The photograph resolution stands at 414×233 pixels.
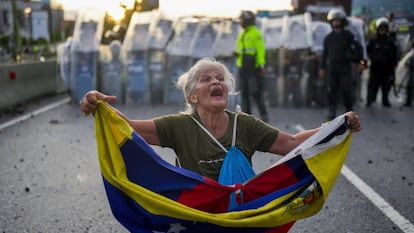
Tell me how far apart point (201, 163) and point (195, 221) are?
593 mm

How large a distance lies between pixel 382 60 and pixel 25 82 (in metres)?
8.63

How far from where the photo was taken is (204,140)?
13.2 ft

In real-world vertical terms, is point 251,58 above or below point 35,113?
above

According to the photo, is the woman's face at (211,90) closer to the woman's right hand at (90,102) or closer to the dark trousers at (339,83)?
the woman's right hand at (90,102)

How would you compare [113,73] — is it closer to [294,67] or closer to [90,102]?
[294,67]

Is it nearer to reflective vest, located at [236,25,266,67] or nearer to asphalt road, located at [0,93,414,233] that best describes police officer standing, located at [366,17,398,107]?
asphalt road, located at [0,93,414,233]

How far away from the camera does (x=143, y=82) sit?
58.3 ft

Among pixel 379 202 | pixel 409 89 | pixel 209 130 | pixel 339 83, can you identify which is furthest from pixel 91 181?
pixel 409 89

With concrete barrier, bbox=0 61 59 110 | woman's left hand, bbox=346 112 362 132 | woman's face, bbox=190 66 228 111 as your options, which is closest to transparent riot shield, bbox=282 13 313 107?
concrete barrier, bbox=0 61 59 110

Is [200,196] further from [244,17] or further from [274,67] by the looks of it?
[274,67]

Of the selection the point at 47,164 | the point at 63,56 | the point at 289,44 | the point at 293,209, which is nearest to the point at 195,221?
the point at 293,209

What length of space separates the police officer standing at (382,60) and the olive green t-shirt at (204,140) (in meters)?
13.1

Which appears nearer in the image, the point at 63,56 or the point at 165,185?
the point at 165,185

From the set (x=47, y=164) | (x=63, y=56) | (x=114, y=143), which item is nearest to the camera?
(x=114, y=143)
